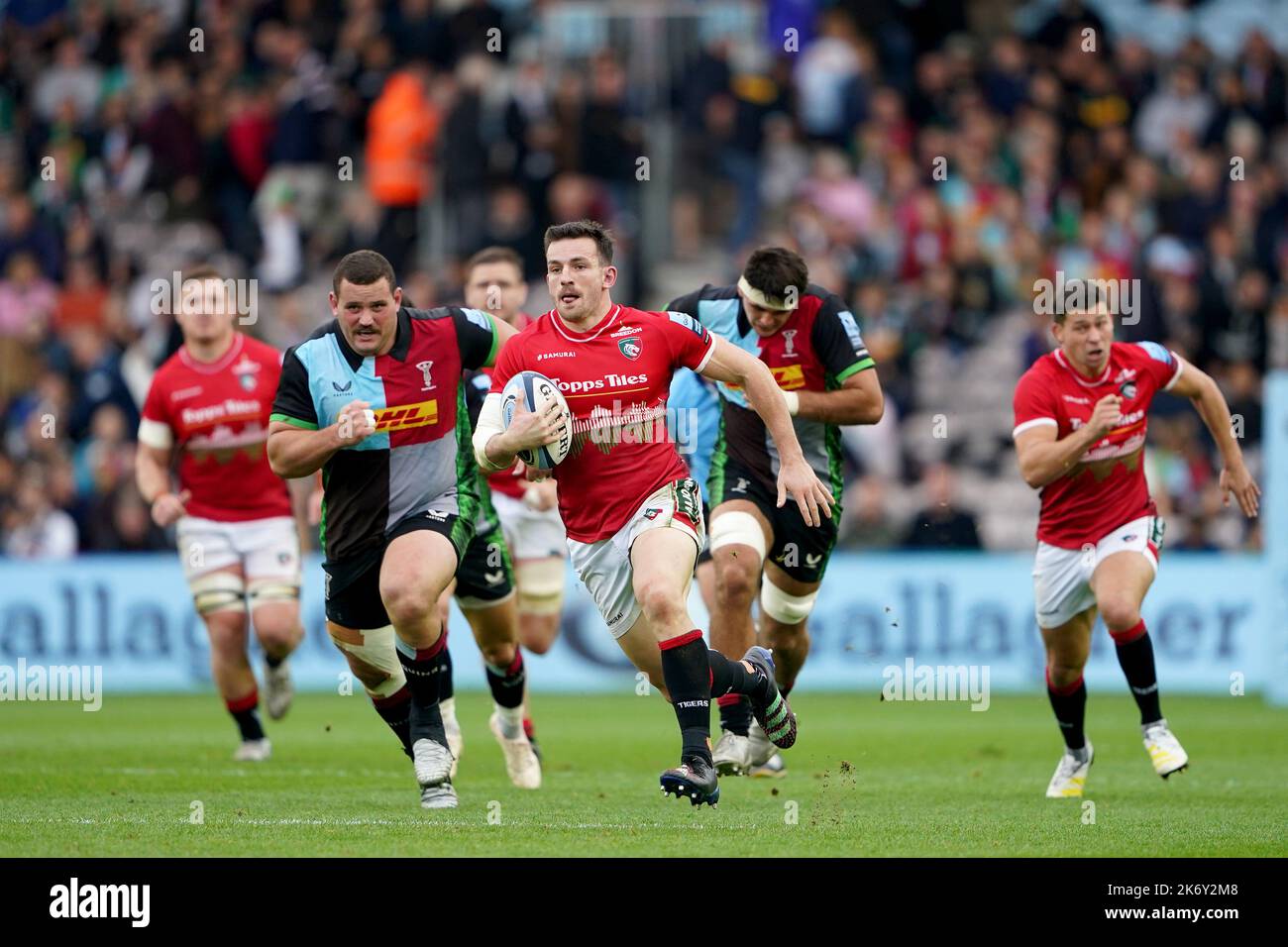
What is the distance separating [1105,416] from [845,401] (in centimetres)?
144

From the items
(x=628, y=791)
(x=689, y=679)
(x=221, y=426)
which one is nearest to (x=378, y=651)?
(x=628, y=791)

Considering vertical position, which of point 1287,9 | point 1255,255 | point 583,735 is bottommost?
point 583,735

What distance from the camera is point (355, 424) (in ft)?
32.3

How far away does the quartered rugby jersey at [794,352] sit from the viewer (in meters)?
11.5

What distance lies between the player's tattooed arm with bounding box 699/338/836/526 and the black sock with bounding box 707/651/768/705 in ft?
2.72

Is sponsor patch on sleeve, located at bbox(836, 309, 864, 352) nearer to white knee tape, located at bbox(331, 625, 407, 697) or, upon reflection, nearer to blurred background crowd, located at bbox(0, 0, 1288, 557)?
white knee tape, located at bbox(331, 625, 407, 697)

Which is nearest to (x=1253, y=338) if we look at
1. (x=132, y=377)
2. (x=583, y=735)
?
(x=583, y=735)

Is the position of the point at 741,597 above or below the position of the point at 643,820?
above

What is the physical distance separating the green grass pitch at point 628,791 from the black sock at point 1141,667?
506mm

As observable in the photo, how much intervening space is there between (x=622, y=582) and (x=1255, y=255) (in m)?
14.8

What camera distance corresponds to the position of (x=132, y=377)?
21859 mm

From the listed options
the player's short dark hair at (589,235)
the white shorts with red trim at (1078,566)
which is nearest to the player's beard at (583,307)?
the player's short dark hair at (589,235)

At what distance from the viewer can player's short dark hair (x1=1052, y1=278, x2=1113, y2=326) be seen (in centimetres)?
1162
